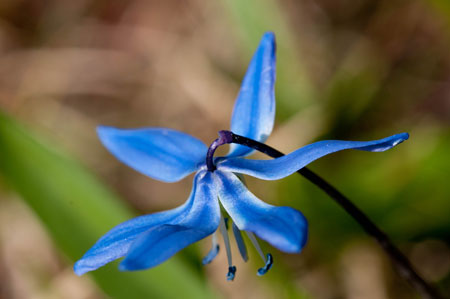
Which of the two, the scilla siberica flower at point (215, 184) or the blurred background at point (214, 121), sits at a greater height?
the scilla siberica flower at point (215, 184)

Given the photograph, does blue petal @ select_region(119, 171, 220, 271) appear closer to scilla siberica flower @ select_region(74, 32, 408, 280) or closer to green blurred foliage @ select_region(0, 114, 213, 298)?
scilla siberica flower @ select_region(74, 32, 408, 280)

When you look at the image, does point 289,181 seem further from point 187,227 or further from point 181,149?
point 187,227

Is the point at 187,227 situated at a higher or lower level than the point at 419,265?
higher

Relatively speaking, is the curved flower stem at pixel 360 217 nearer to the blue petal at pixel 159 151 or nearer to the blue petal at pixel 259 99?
the blue petal at pixel 259 99

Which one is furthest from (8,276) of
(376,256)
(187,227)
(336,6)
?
(336,6)

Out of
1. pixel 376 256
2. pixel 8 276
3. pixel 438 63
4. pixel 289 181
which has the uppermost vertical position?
pixel 438 63

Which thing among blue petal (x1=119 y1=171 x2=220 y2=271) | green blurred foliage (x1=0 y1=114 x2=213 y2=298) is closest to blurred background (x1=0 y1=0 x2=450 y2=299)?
green blurred foliage (x1=0 y1=114 x2=213 y2=298)

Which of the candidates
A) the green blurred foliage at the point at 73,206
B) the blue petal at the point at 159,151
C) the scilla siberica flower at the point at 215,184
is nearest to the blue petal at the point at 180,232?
the scilla siberica flower at the point at 215,184
